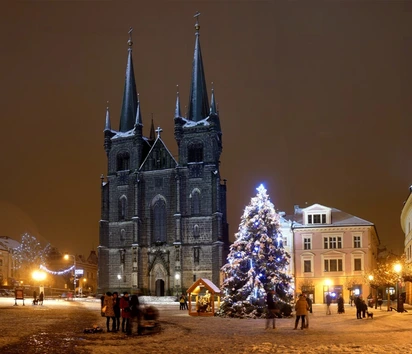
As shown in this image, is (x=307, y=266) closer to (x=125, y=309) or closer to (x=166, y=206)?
(x=166, y=206)

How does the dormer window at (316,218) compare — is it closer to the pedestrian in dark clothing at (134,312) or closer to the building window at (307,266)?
the building window at (307,266)

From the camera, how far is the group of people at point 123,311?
22.7 meters

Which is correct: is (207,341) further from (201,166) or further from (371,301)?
(201,166)

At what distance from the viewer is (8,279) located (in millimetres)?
100750

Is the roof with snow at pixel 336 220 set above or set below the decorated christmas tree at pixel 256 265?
above

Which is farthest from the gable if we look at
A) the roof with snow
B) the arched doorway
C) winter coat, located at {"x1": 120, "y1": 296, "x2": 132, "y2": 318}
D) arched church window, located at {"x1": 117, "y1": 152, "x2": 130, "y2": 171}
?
winter coat, located at {"x1": 120, "y1": 296, "x2": 132, "y2": 318}

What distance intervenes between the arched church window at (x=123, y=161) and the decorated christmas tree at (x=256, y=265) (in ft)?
155

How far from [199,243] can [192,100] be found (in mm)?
19154

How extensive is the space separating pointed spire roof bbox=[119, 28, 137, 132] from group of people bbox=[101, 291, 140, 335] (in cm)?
6302

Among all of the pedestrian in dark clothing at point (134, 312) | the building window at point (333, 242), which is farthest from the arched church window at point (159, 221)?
the pedestrian in dark clothing at point (134, 312)

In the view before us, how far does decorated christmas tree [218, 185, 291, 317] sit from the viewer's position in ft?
120

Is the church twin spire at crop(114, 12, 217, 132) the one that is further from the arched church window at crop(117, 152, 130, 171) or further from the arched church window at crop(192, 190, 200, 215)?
the arched church window at crop(192, 190, 200, 215)

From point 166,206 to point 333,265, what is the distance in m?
24.1

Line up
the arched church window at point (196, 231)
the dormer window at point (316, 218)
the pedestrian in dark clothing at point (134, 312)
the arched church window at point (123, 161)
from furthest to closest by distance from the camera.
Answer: the arched church window at point (123, 161), the arched church window at point (196, 231), the dormer window at point (316, 218), the pedestrian in dark clothing at point (134, 312)
